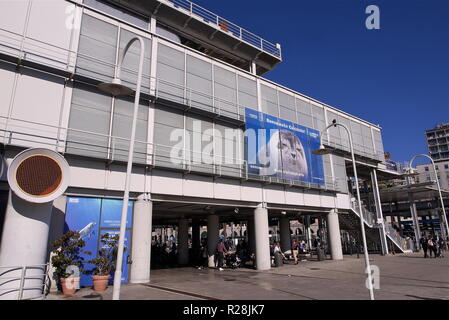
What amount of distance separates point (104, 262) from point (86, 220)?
2.64 meters

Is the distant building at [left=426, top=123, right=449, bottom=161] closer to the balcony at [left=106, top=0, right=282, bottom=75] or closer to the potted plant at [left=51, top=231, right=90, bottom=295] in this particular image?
the balcony at [left=106, top=0, right=282, bottom=75]

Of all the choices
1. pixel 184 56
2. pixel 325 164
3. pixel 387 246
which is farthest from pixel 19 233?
pixel 387 246

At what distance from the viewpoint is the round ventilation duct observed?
11.2m

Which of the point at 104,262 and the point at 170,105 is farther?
the point at 170,105

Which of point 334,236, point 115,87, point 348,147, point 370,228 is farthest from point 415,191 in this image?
point 115,87

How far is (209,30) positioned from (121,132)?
521 inches

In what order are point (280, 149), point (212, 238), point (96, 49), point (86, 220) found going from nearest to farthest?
point (86, 220) < point (96, 49) < point (280, 149) < point (212, 238)

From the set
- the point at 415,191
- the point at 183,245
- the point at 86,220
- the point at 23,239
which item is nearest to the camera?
the point at 23,239

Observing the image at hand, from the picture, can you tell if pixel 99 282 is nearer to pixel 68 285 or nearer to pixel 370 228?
pixel 68 285

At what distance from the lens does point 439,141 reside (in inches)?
5605

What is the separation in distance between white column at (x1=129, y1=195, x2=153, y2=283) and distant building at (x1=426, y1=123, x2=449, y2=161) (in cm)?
15914
